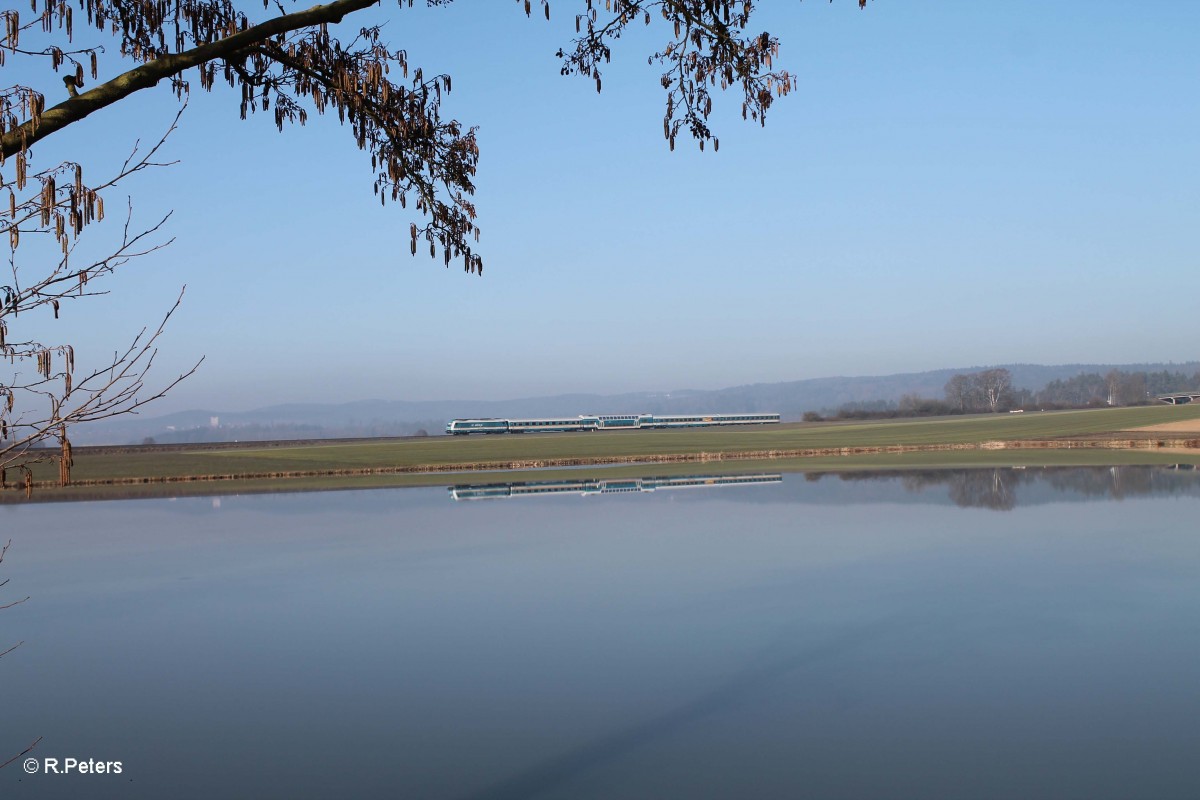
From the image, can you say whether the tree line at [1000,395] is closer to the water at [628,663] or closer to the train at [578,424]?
the train at [578,424]

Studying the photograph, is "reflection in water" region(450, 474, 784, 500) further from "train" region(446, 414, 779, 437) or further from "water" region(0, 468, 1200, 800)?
"train" region(446, 414, 779, 437)

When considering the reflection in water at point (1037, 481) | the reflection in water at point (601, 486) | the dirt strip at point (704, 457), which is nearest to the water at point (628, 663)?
the reflection in water at point (1037, 481)

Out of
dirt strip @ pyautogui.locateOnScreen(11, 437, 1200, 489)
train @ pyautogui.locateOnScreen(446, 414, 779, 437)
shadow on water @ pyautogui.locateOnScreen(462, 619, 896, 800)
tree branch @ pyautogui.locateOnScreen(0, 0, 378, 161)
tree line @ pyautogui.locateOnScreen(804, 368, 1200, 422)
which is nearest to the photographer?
tree branch @ pyautogui.locateOnScreen(0, 0, 378, 161)

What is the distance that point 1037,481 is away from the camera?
31953 mm

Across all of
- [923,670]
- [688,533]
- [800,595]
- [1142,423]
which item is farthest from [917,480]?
[1142,423]

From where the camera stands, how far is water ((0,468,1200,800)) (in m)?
7.57

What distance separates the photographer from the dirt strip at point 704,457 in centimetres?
4753

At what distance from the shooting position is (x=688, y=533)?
21.0m

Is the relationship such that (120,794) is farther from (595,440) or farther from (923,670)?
(595,440)

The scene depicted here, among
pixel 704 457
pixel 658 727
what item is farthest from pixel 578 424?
pixel 658 727

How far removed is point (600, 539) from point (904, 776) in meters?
13.5

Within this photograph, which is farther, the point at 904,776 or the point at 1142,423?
the point at 1142,423

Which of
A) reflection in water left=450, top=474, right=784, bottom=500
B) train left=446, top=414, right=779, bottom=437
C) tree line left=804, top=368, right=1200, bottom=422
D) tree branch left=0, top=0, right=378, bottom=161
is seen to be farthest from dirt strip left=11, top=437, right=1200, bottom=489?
tree line left=804, top=368, right=1200, bottom=422

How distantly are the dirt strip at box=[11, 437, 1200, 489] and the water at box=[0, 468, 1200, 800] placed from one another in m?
25.8
